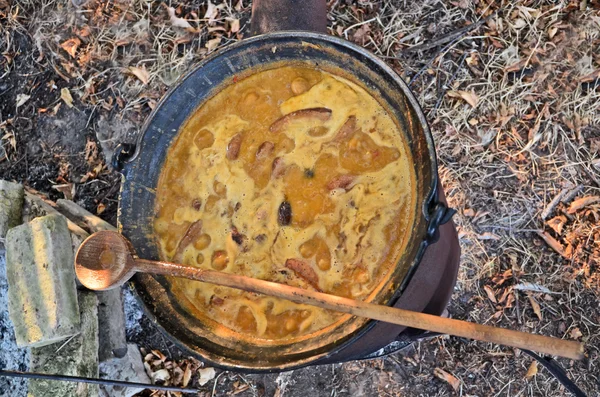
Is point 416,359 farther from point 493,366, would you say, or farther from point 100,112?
point 100,112

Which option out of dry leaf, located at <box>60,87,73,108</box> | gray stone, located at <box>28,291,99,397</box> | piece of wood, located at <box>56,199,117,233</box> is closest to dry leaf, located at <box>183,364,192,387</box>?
gray stone, located at <box>28,291,99,397</box>

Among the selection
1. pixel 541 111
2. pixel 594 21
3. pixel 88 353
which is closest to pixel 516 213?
pixel 541 111

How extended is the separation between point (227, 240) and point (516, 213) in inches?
61.7

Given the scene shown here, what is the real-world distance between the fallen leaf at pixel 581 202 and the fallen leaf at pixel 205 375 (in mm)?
2153

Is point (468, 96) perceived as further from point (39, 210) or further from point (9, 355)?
point (9, 355)

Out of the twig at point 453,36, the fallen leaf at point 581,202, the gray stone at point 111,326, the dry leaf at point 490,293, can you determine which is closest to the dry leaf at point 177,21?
the twig at point 453,36

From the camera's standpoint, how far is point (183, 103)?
2.13 metres

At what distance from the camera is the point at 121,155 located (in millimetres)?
1998

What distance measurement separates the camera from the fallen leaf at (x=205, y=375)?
3.06 m

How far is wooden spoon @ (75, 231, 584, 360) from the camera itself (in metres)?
1.45

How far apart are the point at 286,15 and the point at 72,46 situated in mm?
1986

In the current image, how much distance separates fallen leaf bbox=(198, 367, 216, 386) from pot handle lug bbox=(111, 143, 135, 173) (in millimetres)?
1513

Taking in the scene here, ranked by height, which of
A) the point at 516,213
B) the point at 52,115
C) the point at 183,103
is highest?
the point at 183,103

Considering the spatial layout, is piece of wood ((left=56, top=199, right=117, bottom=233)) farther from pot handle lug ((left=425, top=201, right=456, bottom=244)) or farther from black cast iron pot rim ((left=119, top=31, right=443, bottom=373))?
pot handle lug ((left=425, top=201, right=456, bottom=244))
